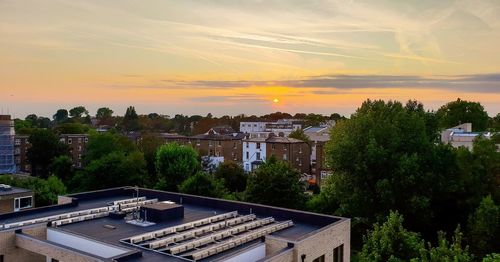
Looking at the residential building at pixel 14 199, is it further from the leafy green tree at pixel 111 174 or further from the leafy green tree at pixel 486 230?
the leafy green tree at pixel 486 230

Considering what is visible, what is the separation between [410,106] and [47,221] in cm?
4488

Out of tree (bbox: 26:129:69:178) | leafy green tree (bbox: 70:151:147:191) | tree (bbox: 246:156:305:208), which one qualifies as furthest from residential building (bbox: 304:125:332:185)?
tree (bbox: 26:129:69:178)

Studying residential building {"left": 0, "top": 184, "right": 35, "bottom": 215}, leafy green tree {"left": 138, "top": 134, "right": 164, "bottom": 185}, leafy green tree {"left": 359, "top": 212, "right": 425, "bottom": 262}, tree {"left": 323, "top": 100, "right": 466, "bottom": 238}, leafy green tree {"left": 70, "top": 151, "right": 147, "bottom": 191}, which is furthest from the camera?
leafy green tree {"left": 138, "top": 134, "right": 164, "bottom": 185}

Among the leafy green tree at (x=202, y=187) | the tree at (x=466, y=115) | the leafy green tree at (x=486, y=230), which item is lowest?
the leafy green tree at (x=486, y=230)

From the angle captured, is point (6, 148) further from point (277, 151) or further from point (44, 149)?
point (277, 151)

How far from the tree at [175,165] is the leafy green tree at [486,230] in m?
31.4

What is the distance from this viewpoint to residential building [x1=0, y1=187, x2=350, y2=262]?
19.8 metres

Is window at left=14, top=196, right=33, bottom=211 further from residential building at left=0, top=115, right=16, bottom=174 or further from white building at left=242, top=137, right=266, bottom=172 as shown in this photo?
residential building at left=0, top=115, right=16, bottom=174

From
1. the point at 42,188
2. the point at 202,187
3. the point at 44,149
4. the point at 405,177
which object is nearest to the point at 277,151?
the point at 202,187

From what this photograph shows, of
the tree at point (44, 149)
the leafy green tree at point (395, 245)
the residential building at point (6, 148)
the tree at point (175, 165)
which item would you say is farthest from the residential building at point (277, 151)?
the leafy green tree at point (395, 245)

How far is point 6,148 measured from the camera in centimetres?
8438

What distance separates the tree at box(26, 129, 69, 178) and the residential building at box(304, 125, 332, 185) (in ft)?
150

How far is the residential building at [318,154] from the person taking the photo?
222ft

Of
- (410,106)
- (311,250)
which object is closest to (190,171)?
(410,106)
